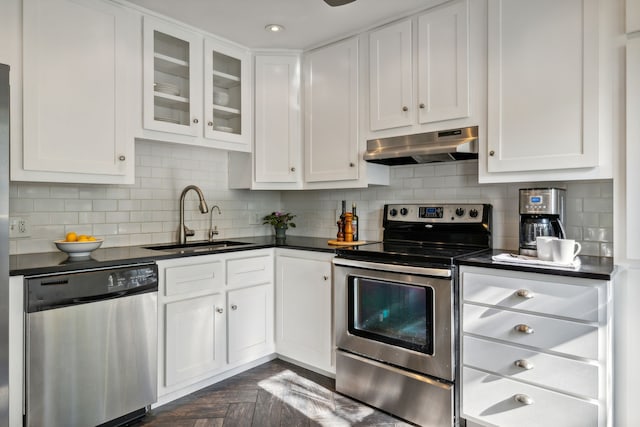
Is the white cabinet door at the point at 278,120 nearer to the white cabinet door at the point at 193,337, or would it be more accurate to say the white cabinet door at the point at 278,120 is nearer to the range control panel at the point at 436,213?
the range control panel at the point at 436,213

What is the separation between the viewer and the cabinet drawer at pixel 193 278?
7.55 ft

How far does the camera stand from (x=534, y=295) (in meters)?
1.76

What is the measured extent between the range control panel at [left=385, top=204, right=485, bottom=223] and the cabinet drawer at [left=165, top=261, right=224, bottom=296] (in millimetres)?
1307

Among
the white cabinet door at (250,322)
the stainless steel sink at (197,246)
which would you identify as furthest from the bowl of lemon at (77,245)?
the white cabinet door at (250,322)

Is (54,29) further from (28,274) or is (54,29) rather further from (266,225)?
(266,225)

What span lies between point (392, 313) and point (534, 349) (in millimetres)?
738

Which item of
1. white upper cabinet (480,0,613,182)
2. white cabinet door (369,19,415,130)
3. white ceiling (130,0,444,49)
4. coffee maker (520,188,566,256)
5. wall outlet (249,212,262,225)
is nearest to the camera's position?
white upper cabinet (480,0,613,182)

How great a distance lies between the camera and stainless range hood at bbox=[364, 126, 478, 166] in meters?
2.26

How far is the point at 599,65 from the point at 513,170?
61 cm

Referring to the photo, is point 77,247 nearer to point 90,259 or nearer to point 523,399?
point 90,259

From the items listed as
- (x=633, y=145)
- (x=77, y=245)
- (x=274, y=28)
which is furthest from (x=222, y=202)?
(x=633, y=145)

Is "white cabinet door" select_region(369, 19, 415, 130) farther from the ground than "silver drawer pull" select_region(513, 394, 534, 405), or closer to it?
farther from the ground

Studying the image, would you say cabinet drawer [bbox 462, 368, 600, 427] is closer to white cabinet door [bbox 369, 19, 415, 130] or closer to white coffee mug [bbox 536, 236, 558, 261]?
white coffee mug [bbox 536, 236, 558, 261]

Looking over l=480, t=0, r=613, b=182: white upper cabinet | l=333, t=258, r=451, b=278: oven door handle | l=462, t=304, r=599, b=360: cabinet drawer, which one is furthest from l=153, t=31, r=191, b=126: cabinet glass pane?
l=462, t=304, r=599, b=360: cabinet drawer
